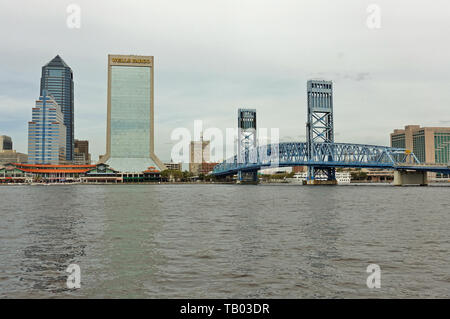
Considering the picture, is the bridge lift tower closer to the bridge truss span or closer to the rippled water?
the bridge truss span

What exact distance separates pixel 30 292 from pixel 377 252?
598 inches

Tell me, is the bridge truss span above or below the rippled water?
above

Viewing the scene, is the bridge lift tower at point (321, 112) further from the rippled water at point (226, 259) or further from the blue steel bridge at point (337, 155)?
the rippled water at point (226, 259)

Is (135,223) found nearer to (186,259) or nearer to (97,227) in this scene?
(97,227)

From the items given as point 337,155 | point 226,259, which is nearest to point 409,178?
point 337,155

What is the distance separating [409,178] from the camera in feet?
491

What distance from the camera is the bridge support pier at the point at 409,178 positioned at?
488ft

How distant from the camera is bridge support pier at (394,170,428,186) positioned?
5851 inches

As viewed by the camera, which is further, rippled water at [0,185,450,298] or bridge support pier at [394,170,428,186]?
bridge support pier at [394,170,428,186]

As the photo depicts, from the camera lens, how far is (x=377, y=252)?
19.7 metres

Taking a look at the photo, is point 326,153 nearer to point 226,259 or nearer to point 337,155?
point 337,155

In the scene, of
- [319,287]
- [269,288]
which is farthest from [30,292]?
[319,287]

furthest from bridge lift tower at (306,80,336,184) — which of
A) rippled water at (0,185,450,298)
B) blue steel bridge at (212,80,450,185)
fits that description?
rippled water at (0,185,450,298)

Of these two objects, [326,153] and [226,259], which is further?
[326,153]
